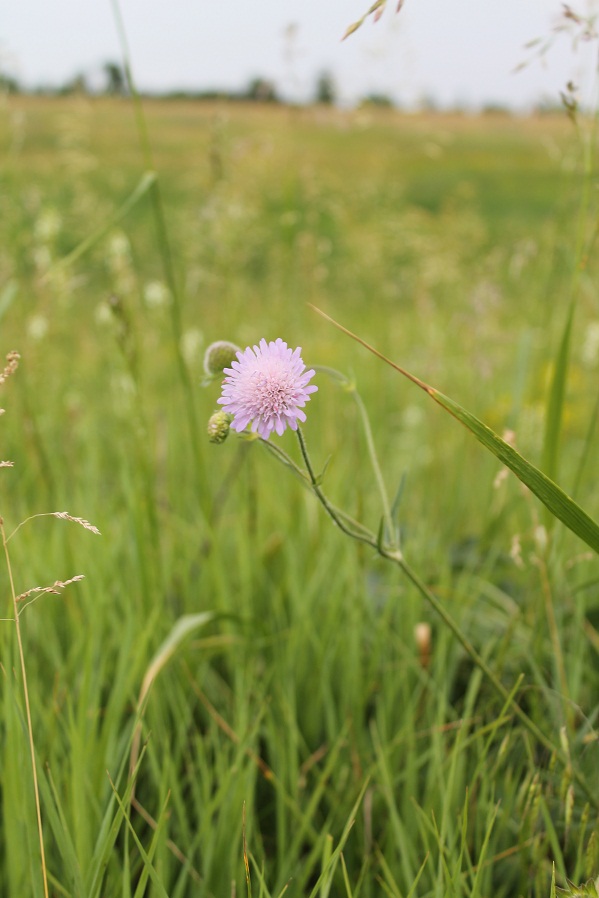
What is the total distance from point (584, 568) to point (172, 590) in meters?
0.87

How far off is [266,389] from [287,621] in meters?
0.91

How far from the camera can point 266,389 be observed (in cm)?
73

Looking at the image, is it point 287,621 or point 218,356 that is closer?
point 218,356

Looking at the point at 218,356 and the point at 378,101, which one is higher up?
the point at 378,101

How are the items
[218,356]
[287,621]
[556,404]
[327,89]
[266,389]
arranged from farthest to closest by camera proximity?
[327,89] → [287,621] → [556,404] → [218,356] → [266,389]

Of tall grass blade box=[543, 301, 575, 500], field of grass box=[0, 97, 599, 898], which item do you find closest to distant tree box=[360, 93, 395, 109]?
field of grass box=[0, 97, 599, 898]

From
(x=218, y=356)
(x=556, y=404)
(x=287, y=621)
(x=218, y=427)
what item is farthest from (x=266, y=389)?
(x=287, y=621)

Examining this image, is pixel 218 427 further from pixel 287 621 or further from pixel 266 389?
pixel 287 621

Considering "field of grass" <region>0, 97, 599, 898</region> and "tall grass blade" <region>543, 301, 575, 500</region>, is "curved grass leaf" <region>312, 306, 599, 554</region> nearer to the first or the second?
"field of grass" <region>0, 97, 599, 898</region>

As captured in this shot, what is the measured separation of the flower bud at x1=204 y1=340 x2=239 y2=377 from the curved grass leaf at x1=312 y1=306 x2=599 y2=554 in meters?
0.16

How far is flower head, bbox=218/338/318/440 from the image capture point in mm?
716

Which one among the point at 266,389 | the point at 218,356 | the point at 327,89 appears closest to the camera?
the point at 266,389

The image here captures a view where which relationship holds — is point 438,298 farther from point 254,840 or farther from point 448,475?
point 254,840

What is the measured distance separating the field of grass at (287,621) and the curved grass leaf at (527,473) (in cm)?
13
